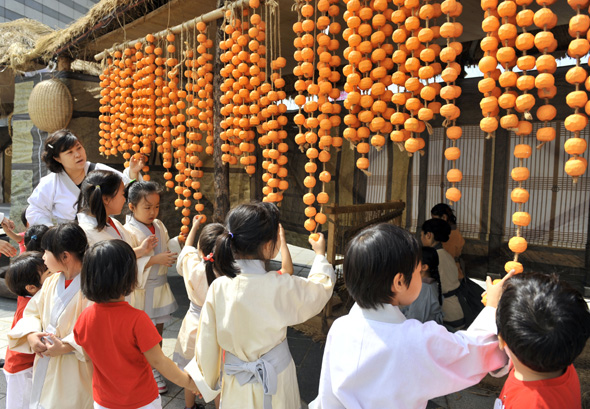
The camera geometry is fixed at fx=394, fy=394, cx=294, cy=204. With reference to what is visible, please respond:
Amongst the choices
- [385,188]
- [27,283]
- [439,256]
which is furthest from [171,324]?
[385,188]

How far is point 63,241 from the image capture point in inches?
84.0

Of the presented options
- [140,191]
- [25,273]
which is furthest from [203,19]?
[25,273]

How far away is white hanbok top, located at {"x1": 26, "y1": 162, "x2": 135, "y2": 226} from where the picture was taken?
3018mm

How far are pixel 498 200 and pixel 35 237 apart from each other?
5081 millimetres

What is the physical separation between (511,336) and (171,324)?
4.09 m

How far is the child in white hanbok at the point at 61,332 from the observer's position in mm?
2064

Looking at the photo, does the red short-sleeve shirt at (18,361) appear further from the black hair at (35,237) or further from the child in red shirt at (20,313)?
the black hair at (35,237)

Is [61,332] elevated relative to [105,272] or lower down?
lower down

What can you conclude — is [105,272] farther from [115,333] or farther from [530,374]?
[530,374]

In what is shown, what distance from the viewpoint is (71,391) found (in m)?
2.10

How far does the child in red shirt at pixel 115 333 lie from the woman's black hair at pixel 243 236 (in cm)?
44

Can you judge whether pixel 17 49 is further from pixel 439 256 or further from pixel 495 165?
pixel 495 165

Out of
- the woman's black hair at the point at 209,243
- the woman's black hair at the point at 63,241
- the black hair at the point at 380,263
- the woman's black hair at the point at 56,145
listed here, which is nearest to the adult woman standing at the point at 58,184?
the woman's black hair at the point at 56,145

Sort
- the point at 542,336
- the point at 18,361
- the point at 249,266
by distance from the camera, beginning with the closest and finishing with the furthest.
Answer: the point at 542,336 < the point at 249,266 < the point at 18,361
